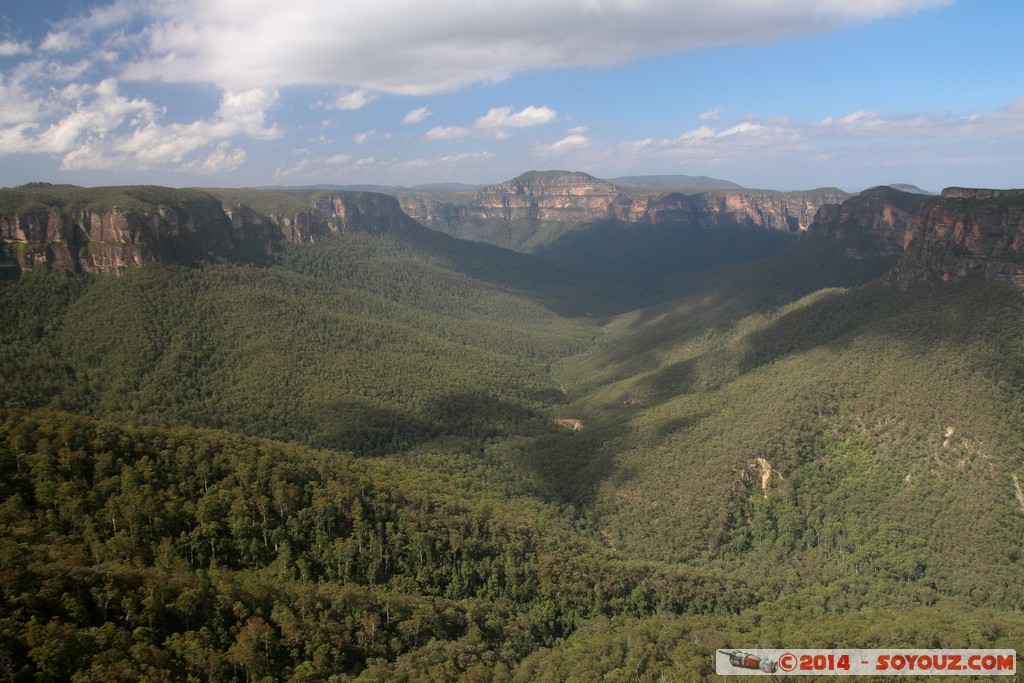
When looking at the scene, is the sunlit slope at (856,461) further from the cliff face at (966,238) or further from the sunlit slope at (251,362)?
the sunlit slope at (251,362)

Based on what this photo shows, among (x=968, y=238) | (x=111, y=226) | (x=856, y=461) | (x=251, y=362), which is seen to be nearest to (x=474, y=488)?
(x=856, y=461)

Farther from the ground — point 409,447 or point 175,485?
point 175,485

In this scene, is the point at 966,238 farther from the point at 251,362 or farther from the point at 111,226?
the point at 111,226

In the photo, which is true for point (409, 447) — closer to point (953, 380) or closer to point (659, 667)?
point (659, 667)

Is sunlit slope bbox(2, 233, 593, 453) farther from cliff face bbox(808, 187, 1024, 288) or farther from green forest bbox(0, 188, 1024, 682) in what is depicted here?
cliff face bbox(808, 187, 1024, 288)

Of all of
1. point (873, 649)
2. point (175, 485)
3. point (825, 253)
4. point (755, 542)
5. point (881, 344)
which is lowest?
point (755, 542)

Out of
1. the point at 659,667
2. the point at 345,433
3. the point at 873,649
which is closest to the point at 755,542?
the point at 873,649
